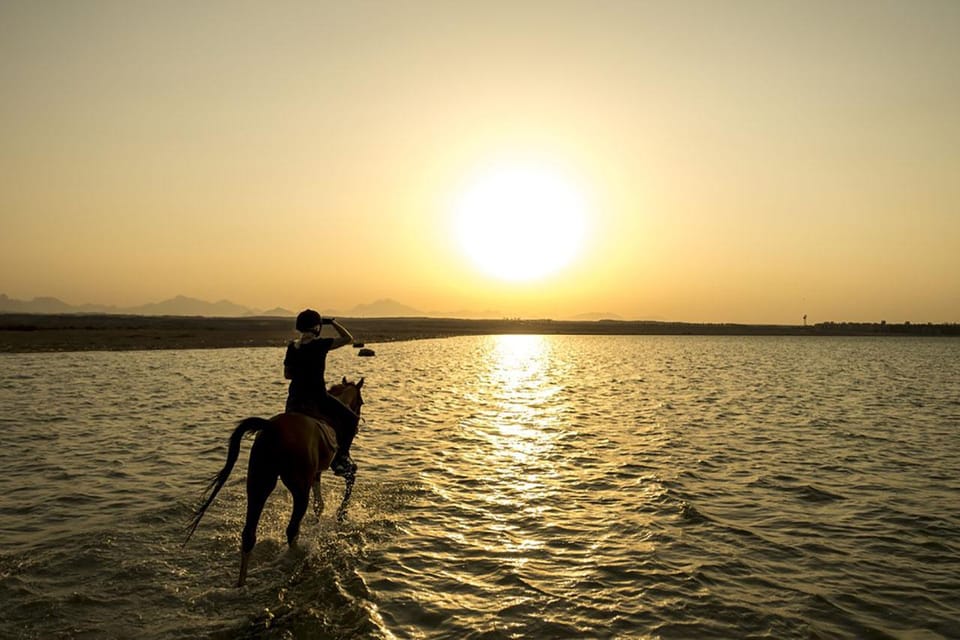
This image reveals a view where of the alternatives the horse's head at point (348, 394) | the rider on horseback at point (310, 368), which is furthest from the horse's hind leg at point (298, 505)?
the horse's head at point (348, 394)

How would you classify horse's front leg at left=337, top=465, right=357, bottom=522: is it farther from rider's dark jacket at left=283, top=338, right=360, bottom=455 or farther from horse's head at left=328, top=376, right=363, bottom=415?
rider's dark jacket at left=283, top=338, right=360, bottom=455

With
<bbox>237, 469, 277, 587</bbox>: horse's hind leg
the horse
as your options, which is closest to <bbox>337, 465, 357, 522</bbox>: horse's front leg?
the horse

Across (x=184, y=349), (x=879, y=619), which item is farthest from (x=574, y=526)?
(x=184, y=349)

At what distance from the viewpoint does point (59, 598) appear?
702 centimetres

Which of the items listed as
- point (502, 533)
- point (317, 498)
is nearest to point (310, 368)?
point (317, 498)

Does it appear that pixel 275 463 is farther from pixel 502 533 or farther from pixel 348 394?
pixel 502 533

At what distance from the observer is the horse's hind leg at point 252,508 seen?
758 centimetres

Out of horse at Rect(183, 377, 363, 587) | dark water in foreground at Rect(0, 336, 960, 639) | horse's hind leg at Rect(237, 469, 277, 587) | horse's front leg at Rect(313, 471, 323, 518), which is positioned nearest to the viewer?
dark water in foreground at Rect(0, 336, 960, 639)

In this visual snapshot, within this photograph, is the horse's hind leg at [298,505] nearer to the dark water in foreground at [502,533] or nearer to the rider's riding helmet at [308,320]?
the dark water in foreground at [502,533]

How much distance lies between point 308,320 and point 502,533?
4.90m

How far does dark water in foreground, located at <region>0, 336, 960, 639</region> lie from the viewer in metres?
6.88

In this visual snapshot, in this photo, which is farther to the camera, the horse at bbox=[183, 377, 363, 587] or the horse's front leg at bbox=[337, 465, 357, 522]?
the horse's front leg at bbox=[337, 465, 357, 522]

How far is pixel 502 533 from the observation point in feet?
31.9

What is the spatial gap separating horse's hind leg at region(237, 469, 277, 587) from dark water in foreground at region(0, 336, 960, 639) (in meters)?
0.36
